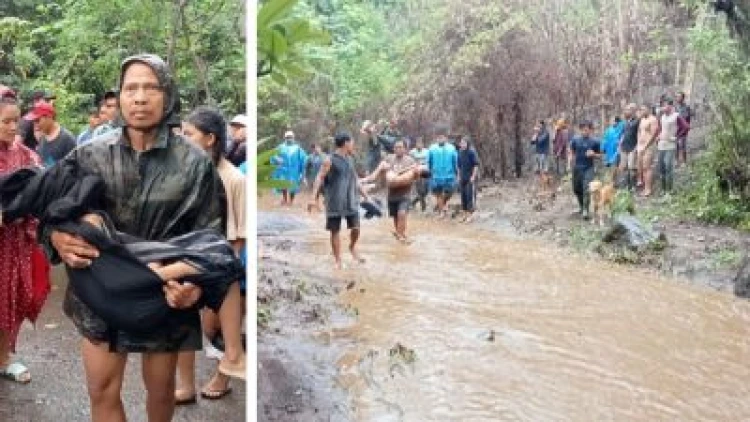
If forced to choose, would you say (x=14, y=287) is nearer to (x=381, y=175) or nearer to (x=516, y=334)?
(x=381, y=175)

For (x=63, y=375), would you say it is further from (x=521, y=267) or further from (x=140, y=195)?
(x=521, y=267)

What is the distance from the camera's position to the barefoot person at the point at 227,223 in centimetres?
131

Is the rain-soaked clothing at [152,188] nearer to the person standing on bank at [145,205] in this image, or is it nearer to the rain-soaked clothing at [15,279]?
the person standing on bank at [145,205]

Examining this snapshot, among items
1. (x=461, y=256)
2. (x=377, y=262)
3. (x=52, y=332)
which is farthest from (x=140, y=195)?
(x=461, y=256)

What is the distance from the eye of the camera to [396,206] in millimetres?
1639

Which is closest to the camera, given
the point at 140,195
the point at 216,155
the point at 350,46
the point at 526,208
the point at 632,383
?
the point at 140,195

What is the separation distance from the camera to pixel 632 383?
1.45m

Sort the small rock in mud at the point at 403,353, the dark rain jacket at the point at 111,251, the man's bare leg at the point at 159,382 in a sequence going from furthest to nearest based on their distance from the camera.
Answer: the small rock in mud at the point at 403,353
the man's bare leg at the point at 159,382
the dark rain jacket at the point at 111,251

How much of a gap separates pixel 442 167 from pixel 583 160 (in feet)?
0.97

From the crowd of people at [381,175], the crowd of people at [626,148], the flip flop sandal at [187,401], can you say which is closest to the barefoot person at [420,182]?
the crowd of people at [381,175]

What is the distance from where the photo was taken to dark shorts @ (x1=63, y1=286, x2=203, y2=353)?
124 centimetres

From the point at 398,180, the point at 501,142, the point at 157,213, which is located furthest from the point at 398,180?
the point at 157,213

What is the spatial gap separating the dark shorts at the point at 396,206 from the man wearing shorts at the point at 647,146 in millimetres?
484

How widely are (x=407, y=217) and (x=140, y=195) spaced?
597 mm
